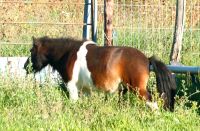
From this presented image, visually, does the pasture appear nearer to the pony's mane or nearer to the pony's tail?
the pony's tail

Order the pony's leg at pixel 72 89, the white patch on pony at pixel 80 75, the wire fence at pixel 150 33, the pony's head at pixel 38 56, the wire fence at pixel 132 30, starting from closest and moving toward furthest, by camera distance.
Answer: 1. the pony's leg at pixel 72 89
2. the white patch on pony at pixel 80 75
3. the pony's head at pixel 38 56
4. the wire fence at pixel 132 30
5. the wire fence at pixel 150 33

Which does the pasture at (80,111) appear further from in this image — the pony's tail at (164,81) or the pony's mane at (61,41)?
the pony's mane at (61,41)

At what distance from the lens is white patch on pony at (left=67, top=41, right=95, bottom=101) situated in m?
8.85

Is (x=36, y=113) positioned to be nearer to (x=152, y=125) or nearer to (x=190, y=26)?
(x=152, y=125)

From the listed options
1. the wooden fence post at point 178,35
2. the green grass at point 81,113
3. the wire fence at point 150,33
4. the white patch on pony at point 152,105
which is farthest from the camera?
the wire fence at point 150,33

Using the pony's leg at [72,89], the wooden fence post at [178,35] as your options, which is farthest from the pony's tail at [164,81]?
the wooden fence post at [178,35]

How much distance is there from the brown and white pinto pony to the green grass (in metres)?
0.29

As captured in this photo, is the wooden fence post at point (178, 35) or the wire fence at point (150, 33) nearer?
the wooden fence post at point (178, 35)

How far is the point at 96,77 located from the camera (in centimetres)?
874

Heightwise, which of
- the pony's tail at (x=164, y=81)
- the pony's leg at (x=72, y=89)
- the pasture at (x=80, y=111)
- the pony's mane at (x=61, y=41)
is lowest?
the pony's leg at (x=72, y=89)

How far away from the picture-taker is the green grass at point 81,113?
22.1ft

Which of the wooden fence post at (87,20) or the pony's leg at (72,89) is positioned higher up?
the wooden fence post at (87,20)

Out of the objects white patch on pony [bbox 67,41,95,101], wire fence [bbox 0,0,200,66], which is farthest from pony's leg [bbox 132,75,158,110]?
wire fence [bbox 0,0,200,66]

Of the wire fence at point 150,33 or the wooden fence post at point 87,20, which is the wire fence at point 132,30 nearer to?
the wire fence at point 150,33
